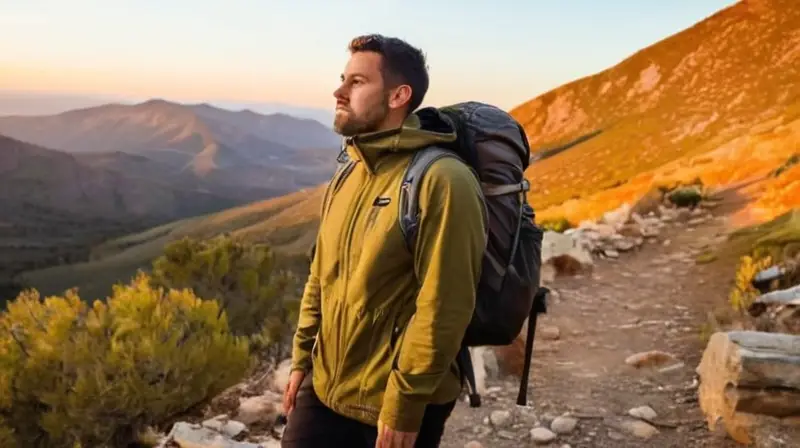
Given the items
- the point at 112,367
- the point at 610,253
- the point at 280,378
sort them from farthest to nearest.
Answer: the point at 610,253
the point at 280,378
the point at 112,367

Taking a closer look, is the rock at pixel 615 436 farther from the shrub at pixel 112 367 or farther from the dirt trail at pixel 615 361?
the shrub at pixel 112 367

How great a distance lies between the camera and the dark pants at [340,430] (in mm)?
2086

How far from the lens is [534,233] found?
6.88 feet

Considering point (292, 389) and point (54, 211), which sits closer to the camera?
point (292, 389)

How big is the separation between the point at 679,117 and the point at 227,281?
32.5m

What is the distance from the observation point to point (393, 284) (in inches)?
77.3

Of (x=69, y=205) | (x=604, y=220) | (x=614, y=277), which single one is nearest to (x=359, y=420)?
(x=614, y=277)

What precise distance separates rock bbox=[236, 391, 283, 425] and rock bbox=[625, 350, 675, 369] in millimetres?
3027

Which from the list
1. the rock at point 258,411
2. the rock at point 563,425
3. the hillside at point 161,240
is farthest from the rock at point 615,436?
the hillside at point 161,240

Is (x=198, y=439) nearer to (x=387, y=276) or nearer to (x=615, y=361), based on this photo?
(x=387, y=276)

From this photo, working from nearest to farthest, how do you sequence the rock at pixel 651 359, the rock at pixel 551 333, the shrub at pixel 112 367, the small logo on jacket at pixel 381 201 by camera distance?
the small logo on jacket at pixel 381 201, the shrub at pixel 112 367, the rock at pixel 651 359, the rock at pixel 551 333

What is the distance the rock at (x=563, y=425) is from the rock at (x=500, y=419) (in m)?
0.31

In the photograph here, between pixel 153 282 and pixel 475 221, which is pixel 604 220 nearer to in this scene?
pixel 153 282

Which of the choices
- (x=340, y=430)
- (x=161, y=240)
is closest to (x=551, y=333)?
(x=340, y=430)
